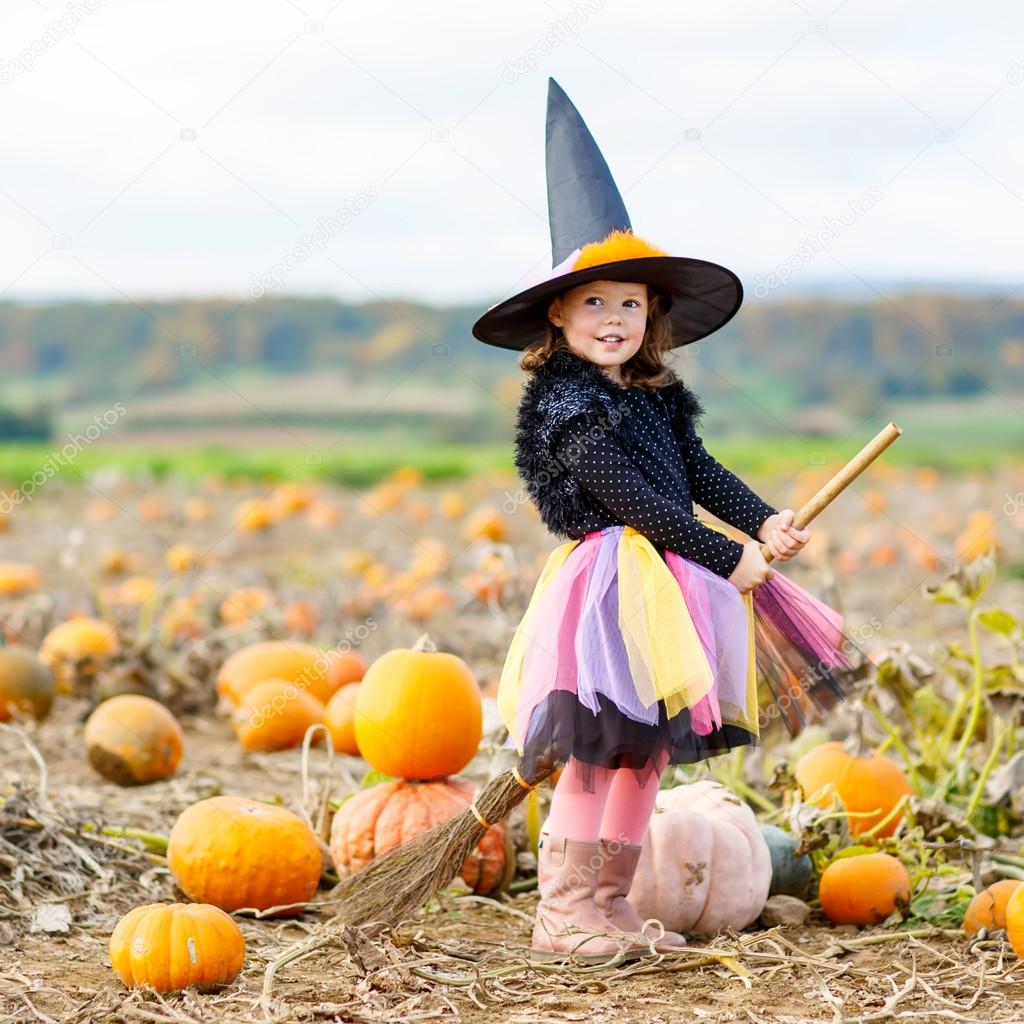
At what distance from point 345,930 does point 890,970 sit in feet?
3.68

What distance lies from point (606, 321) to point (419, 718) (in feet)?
3.71

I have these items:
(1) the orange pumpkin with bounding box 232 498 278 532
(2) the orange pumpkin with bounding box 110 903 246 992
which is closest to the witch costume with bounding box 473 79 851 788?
(2) the orange pumpkin with bounding box 110 903 246 992

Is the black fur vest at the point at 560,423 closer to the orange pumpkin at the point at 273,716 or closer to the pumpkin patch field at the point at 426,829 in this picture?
the pumpkin patch field at the point at 426,829

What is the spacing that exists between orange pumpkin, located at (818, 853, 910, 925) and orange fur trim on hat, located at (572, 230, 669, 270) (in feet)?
4.88

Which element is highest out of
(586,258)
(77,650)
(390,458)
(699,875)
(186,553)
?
(390,458)

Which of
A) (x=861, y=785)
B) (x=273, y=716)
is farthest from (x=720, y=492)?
(x=273, y=716)

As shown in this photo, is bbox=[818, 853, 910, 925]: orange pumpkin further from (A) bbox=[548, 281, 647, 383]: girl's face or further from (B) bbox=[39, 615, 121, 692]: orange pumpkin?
(B) bbox=[39, 615, 121, 692]: orange pumpkin

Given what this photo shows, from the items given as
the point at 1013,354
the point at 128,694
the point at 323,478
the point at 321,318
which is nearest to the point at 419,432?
the point at 321,318

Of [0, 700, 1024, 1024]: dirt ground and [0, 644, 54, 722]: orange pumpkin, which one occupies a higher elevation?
[0, 644, 54, 722]: orange pumpkin

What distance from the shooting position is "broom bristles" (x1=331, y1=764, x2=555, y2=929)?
3146 millimetres

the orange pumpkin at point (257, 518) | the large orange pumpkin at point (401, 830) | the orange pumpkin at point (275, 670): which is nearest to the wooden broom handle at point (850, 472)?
the large orange pumpkin at point (401, 830)

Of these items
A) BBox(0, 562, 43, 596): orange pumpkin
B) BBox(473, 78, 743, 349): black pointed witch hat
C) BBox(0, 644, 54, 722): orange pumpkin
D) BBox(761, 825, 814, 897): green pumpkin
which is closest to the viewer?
BBox(473, 78, 743, 349): black pointed witch hat

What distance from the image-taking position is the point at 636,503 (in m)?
2.98

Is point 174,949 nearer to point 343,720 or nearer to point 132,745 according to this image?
point 132,745
